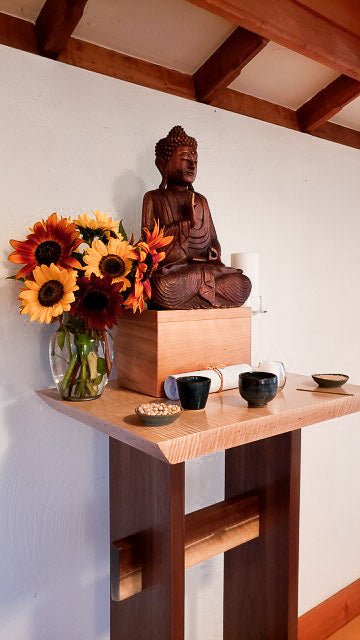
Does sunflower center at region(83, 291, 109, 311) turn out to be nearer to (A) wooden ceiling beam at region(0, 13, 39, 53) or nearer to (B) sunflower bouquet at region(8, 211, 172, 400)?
(B) sunflower bouquet at region(8, 211, 172, 400)

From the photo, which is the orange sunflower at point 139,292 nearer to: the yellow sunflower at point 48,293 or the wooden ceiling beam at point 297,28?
the yellow sunflower at point 48,293

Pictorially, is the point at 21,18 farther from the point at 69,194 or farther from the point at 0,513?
the point at 0,513

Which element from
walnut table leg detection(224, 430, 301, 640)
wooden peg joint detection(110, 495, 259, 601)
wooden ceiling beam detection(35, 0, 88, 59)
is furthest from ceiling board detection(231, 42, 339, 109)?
wooden peg joint detection(110, 495, 259, 601)

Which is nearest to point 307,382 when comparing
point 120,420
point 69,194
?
point 120,420

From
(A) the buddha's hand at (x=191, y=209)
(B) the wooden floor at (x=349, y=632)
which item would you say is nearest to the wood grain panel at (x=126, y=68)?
(A) the buddha's hand at (x=191, y=209)

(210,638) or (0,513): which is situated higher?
(0,513)

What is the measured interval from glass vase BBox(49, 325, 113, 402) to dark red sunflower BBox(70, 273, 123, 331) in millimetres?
68

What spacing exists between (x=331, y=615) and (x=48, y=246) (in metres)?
1.96

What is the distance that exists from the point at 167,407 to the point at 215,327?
306 millimetres

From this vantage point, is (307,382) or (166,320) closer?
(166,320)

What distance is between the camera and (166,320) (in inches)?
40.6

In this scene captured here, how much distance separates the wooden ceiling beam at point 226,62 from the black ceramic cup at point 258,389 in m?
0.93

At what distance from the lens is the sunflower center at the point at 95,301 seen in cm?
94

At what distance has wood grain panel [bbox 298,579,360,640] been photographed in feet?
6.24
